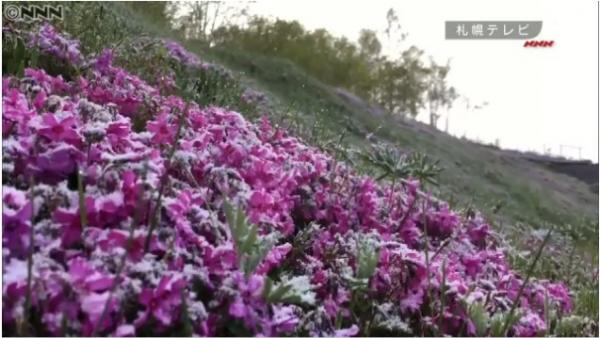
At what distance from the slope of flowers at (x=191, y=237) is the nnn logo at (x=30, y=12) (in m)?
0.47

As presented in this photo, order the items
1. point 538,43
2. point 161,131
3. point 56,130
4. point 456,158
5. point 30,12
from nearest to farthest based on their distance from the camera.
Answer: point 56,130, point 161,131, point 538,43, point 30,12, point 456,158

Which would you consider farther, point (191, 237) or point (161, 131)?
point (161, 131)

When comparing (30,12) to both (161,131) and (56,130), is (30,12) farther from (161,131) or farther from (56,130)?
(56,130)

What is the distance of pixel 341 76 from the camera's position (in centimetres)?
1097

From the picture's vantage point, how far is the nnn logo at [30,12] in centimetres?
364

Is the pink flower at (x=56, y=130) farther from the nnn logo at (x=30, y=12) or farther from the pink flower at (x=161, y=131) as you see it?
the nnn logo at (x=30, y=12)

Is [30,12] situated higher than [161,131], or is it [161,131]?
[30,12]

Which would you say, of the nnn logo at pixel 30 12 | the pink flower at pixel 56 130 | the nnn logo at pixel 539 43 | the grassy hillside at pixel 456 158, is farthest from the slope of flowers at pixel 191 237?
the grassy hillside at pixel 456 158

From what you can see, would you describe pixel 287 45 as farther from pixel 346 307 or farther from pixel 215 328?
pixel 215 328

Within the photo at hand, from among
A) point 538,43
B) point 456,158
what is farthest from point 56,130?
point 456,158

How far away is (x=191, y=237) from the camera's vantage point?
7.35ft

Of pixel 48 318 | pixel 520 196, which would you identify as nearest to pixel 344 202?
pixel 48 318

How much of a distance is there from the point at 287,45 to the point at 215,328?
564 cm

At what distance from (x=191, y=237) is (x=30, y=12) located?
7.51 feet
